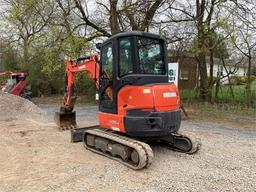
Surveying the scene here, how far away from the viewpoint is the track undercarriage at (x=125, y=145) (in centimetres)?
607

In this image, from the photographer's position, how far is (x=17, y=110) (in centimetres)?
1416

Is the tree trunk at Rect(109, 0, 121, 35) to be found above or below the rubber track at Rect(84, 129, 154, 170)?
above

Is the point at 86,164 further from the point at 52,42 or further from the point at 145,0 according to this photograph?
the point at 52,42

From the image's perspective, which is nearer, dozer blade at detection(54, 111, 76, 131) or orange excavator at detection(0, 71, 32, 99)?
dozer blade at detection(54, 111, 76, 131)

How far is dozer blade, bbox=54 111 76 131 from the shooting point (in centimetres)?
983

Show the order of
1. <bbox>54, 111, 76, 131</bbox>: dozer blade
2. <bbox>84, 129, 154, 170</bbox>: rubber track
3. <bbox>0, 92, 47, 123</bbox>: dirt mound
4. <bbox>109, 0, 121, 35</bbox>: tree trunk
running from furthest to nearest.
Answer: <bbox>109, 0, 121, 35</bbox>: tree trunk
<bbox>0, 92, 47, 123</bbox>: dirt mound
<bbox>54, 111, 76, 131</bbox>: dozer blade
<bbox>84, 129, 154, 170</bbox>: rubber track

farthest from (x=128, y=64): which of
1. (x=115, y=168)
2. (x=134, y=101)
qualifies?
(x=115, y=168)

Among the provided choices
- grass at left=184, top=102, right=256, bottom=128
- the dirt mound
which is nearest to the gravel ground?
grass at left=184, top=102, right=256, bottom=128

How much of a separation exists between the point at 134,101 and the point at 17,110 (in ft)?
29.2

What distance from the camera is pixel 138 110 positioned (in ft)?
21.3

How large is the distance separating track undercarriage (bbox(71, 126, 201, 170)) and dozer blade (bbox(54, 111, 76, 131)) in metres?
1.62

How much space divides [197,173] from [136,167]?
1.03 m

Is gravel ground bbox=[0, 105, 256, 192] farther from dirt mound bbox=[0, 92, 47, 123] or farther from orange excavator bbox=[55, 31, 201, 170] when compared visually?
dirt mound bbox=[0, 92, 47, 123]

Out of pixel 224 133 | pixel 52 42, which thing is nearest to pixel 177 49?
pixel 52 42
